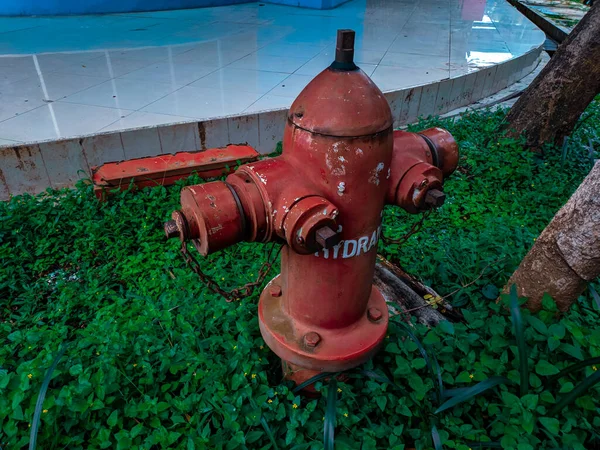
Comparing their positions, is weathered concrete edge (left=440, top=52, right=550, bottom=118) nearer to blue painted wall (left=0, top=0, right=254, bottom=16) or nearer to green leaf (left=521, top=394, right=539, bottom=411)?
green leaf (left=521, top=394, right=539, bottom=411)

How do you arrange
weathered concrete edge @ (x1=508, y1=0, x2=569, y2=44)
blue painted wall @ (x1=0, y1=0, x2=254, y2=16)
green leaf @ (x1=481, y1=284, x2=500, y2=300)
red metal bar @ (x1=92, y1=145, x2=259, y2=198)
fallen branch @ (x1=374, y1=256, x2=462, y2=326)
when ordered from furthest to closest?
weathered concrete edge @ (x1=508, y1=0, x2=569, y2=44)
blue painted wall @ (x1=0, y1=0, x2=254, y2=16)
red metal bar @ (x1=92, y1=145, x2=259, y2=198)
green leaf @ (x1=481, y1=284, x2=500, y2=300)
fallen branch @ (x1=374, y1=256, x2=462, y2=326)

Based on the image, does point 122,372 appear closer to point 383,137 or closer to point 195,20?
point 383,137

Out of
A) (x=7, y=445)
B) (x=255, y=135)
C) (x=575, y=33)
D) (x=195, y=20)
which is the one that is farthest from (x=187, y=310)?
(x=195, y=20)

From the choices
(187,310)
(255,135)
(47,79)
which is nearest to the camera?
(187,310)

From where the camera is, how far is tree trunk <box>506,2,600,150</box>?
3213mm

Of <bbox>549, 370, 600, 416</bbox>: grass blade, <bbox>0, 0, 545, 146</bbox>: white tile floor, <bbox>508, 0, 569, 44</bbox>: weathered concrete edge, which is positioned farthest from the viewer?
<bbox>508, 0, 569, 44</bbox>: weathered concrete edge

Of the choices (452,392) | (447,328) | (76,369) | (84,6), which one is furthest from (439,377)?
(84,6)

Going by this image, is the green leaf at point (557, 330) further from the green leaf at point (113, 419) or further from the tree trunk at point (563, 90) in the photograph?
the tree trunk at point (563, 90)

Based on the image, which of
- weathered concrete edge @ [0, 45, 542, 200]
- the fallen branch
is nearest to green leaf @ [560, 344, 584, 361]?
the fallen branch

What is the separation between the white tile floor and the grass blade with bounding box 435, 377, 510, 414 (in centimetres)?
317

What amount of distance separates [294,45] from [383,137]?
5713 millimetres

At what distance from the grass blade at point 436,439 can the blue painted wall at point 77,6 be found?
8.67 meters

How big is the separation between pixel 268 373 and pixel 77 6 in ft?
26.8

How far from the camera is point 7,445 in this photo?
1392mm
